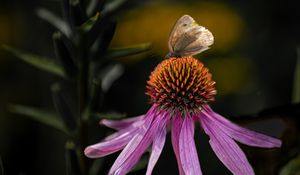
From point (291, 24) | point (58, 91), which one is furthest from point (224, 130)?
point (291, 24)

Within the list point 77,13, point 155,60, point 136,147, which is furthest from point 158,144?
point 155,60

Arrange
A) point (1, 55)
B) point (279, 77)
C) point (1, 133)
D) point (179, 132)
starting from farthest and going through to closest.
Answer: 1. point (279, 77)
2. point (1, 55)
3. point (1, 133)
4. point (179, 132)

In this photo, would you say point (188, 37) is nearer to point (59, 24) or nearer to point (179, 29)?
point (179, 29)

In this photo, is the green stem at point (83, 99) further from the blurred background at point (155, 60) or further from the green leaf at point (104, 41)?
the blurred background at point (155, 60)

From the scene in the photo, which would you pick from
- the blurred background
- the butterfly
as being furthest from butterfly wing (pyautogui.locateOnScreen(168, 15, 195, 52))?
the blurred background

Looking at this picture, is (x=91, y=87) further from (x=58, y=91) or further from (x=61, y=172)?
(x=61, y=172)

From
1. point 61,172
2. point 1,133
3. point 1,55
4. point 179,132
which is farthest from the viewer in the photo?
point 1,55

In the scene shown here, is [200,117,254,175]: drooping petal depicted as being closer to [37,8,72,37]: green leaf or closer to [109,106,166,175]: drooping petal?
[109,106,166,175]: drooping petal
